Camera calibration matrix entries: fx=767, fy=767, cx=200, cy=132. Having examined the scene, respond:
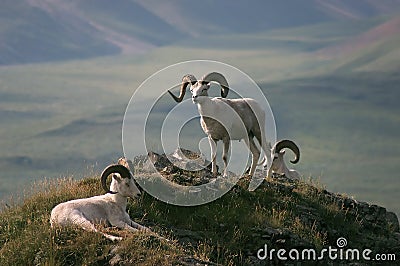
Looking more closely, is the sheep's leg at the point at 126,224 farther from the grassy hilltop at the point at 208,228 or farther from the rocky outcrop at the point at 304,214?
the rocky outcrop at the point at 304,214

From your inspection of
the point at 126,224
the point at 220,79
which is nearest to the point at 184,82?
the point at 220,79

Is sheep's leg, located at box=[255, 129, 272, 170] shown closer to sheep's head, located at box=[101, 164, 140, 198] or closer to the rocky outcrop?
the rocky outcrop

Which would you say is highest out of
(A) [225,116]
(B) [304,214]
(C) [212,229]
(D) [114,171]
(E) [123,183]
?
(A) [225,116]

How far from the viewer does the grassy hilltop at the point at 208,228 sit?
15.5 m

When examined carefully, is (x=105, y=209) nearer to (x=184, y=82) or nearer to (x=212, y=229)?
(x=212, y=229)

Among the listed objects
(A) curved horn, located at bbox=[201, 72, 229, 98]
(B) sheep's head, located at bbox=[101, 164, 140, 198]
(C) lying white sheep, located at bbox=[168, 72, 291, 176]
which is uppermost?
(A) curved horn, located at bbox=[201, 72, 229, 98]

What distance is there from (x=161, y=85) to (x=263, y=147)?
12.6 feet

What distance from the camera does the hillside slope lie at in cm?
1552

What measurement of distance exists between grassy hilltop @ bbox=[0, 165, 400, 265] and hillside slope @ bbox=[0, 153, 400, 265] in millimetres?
21

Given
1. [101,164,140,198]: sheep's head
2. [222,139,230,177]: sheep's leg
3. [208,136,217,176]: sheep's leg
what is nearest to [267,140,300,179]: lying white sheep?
[222,139,230,177]: sheep's leg

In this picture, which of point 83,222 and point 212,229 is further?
point 212,229

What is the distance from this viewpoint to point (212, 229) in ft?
63.4

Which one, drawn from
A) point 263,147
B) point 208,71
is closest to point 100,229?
point 208,71

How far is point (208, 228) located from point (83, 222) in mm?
4307
